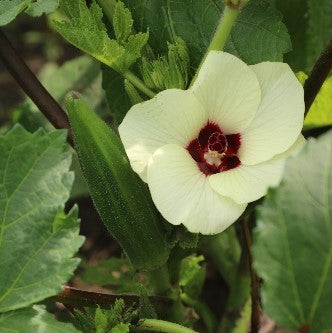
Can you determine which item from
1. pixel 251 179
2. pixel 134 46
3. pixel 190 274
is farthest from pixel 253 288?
pixel 134 46

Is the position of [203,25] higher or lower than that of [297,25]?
higher

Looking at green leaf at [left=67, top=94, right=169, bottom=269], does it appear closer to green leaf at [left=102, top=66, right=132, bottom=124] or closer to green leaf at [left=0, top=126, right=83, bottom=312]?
green leaf at [left=0, top=126, right=83, bottom=312]

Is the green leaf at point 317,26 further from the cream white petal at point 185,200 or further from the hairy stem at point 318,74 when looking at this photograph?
the cream white petal at point 185,200

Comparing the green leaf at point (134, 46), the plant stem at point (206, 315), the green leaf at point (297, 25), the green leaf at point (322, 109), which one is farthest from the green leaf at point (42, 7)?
the plant stem at point (206, 315)

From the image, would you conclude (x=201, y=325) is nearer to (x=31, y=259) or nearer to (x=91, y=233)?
(x=91, y=233)

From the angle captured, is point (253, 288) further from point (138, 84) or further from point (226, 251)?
point (138, 84)

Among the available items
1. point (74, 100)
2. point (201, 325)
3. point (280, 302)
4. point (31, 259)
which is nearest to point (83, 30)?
point (74, 100)

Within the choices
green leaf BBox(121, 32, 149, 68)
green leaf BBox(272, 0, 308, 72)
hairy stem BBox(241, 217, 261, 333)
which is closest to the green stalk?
green leaf BBox(121, 32, 149, 68)
